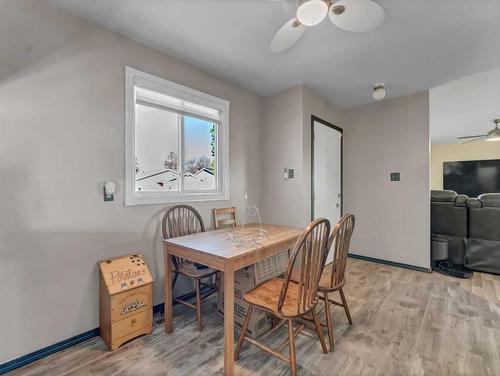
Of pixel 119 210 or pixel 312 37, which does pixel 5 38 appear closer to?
pixel 119 210

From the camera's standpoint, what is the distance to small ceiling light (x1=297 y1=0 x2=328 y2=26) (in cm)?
133

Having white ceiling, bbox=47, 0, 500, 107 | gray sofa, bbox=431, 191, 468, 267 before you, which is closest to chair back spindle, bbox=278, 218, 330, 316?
white ceiling, bbox=47, 0, 500, 107

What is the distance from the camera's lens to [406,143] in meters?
3.40

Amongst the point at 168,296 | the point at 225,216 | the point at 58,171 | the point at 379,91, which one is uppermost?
the point at 379,91

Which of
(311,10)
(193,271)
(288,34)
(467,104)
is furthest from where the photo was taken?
(467,104)

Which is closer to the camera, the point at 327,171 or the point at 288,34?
the point at 288,34

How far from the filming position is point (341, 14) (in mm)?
1502

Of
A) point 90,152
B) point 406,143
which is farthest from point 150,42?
point 406,143

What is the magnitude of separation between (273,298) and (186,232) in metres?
1.22

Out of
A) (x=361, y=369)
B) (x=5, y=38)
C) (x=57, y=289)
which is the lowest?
(x=361, y=369)

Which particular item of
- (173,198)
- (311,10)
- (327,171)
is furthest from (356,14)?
(327,171)

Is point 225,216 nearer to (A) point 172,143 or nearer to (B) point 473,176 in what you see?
(A) point 172,143

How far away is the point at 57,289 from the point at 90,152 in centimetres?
102

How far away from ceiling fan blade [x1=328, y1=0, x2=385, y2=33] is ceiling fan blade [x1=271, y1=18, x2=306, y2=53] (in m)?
0.22
